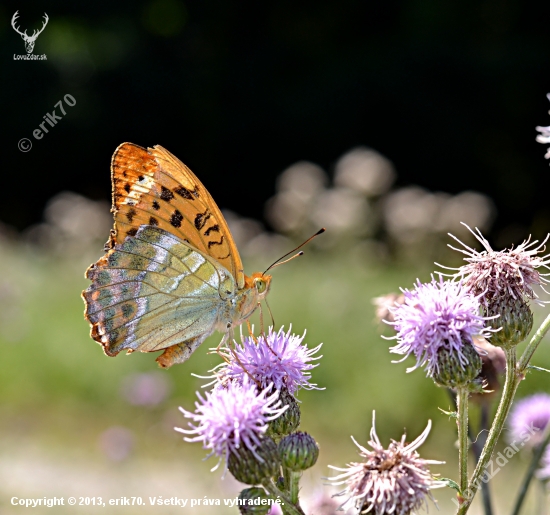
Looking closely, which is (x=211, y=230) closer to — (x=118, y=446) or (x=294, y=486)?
(x=294, y=486)

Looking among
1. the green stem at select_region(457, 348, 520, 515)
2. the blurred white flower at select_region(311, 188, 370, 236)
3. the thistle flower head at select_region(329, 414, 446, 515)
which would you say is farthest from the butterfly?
the blurred white flower at select_region(311, 188, 370, 236)

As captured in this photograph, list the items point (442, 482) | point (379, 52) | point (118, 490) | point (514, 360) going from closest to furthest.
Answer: point (442, 482), point (514, 360), point (118, 490), point (379, 52)

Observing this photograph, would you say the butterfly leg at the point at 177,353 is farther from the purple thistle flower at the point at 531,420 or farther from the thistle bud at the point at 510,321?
the purple thistle flower at the point at 531,420

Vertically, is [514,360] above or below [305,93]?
below

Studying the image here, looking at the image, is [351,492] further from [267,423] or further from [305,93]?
[305,93]

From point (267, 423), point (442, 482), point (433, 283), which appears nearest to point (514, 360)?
point (433, 283)

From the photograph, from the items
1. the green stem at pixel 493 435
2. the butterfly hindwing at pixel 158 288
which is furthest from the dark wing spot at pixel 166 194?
the green stem at pixel 493 435
